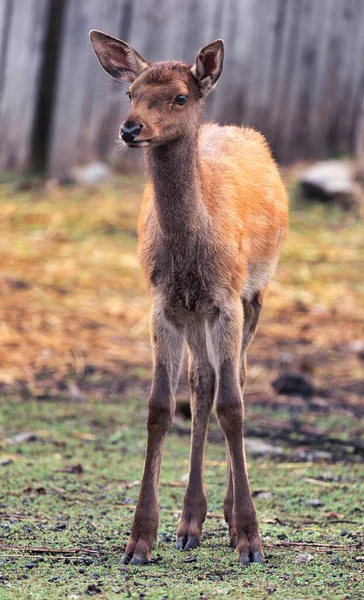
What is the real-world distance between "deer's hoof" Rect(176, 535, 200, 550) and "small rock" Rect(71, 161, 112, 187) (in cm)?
929

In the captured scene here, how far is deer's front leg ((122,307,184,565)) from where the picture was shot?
4590mm

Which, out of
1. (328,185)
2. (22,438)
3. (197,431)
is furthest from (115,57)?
(328,185)

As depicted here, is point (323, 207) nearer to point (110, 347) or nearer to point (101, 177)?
point (101, 177)

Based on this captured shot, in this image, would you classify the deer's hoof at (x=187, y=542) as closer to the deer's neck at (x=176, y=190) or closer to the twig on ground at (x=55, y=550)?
the twig on ground at (x=55, y=550)

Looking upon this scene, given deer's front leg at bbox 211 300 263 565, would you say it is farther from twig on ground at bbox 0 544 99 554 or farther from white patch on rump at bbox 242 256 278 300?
twig on ground at bbox 0 544 99 554

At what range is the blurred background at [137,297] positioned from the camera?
17.6 feet

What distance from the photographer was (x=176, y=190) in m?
4.98

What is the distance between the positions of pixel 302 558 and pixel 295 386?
3811 millimetres

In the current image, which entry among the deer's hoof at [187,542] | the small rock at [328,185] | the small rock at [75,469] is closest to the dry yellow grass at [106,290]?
the small rock at [328,185]

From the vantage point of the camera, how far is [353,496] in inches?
227

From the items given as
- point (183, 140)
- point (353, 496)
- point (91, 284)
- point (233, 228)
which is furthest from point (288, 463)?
point (91, 284)

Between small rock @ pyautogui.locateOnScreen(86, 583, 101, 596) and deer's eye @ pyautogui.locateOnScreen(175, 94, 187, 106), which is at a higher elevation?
deer's eye @ pyautogui.locateOnScreen(175, 94, 187, 106)

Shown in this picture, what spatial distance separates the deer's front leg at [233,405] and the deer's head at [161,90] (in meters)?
0.90

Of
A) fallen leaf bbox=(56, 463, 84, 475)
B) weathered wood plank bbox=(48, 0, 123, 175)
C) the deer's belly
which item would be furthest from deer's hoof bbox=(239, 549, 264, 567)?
weathered wood plank bbox=(48, 0, 123, 175)
